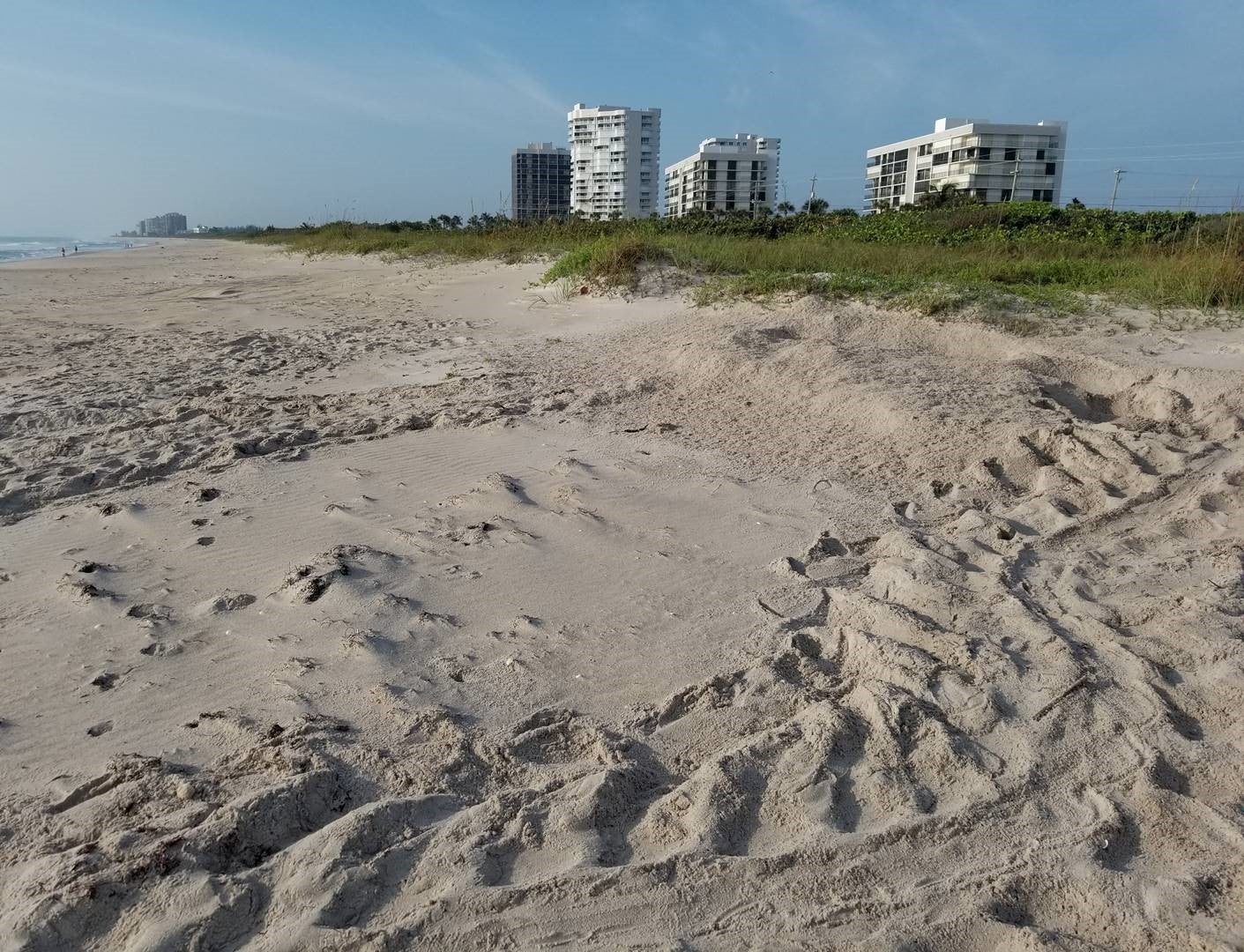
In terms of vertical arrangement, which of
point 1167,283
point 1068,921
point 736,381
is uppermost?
point 1167,283

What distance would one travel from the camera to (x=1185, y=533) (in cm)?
339

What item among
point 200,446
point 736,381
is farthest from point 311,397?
point 736,381

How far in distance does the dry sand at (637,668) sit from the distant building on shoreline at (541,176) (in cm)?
7435

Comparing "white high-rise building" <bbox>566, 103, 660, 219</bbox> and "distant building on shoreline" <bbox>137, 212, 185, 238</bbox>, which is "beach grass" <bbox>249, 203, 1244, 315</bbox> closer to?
"white high-rise building" <bbox>566, 103, 660, 219</bbox>

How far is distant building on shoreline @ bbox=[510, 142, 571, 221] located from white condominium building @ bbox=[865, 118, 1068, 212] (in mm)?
32855

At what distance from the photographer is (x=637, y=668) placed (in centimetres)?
259

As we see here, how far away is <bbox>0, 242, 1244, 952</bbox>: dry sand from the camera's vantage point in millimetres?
1711

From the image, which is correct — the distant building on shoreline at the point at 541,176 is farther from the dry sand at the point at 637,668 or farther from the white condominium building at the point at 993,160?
the dry sand at the point at 637,668

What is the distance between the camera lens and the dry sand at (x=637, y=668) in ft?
5.61

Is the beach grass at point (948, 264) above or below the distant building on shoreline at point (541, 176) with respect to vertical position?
below

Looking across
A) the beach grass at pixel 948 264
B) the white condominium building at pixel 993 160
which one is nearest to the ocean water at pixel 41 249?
the beach grass at pixel 948 264

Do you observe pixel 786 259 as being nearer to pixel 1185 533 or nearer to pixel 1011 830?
pixel 1185 533

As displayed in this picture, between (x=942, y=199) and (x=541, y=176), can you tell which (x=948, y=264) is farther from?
(x=541, y=176)

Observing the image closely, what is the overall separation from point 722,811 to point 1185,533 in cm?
257
